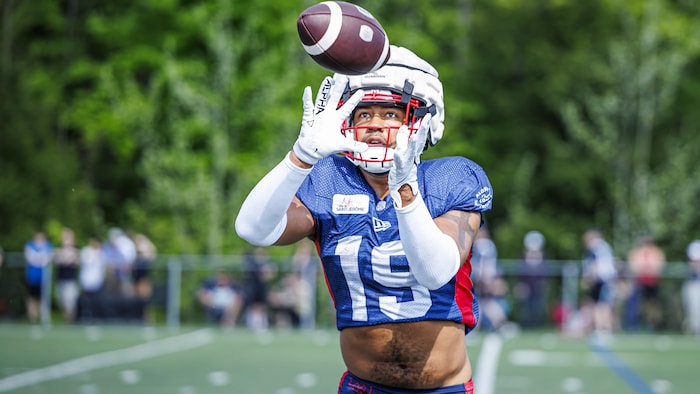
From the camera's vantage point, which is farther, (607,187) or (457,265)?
(607,187)

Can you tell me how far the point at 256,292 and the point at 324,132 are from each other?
1423 cm

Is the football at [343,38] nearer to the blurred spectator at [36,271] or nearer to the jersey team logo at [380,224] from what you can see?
the jersey team logo at [380,224]

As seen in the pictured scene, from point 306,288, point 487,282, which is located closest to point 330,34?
point 487,282

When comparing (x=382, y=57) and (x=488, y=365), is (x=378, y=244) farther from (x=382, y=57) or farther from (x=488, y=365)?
(x=488, y=365)

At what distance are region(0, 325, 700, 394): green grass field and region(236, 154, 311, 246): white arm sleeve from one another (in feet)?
19.5

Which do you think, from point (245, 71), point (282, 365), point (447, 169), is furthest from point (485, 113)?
point (447, 169)

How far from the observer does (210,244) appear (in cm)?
2352

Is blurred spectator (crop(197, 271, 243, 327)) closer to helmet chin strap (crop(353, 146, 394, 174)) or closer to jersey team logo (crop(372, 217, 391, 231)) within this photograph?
jersey team logo (crop(372, 217, 391, 231))

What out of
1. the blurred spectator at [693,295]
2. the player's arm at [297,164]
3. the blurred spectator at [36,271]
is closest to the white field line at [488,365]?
the blurred spectator at [693,295]

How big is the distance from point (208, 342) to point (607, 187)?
54.9 ft

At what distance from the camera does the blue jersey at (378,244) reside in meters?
3.75

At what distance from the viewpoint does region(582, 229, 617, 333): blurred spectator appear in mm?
16297

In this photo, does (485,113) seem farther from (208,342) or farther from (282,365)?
(282,365)

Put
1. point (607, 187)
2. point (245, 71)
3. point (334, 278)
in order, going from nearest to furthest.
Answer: point (334, 278), point (245, 71), point (607, 187)
